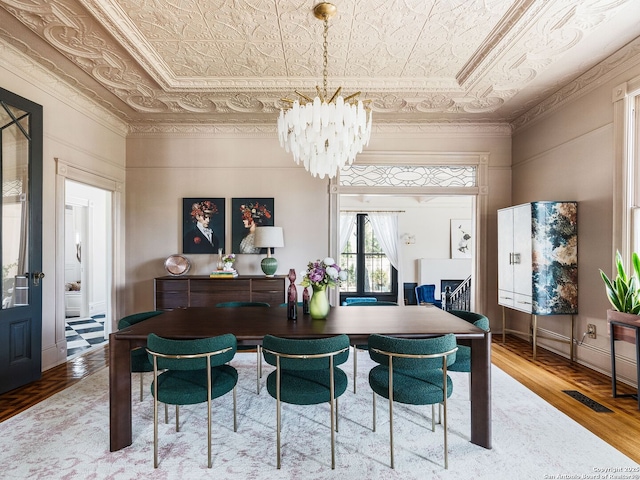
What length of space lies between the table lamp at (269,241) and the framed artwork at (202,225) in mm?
750

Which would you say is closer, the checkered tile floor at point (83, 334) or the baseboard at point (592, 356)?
the baseboard at point (592, 356)

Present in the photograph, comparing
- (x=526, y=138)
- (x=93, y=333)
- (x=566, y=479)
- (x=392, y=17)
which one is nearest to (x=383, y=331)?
(x=566, y=479)

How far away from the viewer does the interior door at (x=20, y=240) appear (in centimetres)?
328

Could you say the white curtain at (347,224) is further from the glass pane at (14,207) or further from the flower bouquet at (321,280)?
the glass pane at (14,207)

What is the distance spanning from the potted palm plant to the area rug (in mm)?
949

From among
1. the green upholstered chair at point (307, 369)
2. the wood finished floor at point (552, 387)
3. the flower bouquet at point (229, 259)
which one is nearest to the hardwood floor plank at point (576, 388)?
the wood finished floor at point (552, 387)

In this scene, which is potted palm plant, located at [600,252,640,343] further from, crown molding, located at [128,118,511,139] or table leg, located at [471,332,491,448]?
crown molding, located at [128,118,511,139]

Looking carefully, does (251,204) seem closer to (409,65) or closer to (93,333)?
(409,65)

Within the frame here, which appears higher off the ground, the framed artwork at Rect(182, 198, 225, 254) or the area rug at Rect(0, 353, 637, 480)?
the framed artwork at Rect(182, 198, 225, 254)

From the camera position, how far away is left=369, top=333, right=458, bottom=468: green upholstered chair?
2088 mm

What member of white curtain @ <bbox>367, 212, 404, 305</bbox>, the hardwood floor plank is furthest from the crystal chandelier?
white curtain @ <bbox>367, 212, 404, 305</bbox>

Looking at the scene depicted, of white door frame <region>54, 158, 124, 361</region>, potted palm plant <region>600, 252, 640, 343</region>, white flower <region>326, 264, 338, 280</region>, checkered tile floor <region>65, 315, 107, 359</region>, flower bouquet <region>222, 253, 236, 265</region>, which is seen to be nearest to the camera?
white flower <region>326, 264, 338, 280</region>

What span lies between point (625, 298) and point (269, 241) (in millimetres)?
3885

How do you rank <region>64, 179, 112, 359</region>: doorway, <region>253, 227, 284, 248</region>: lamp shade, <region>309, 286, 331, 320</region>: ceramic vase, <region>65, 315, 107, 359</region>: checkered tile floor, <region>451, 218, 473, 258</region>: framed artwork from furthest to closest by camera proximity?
<region>451, 218, 473, 258</region>: framed artwork → <region>64, 179, 112, 359</region>: doorway → <region>253, 227, 284, 248</region>: lamp shade → <region>65, 315, 107, 359</region>: checkered tile floor → <region>309, 286, 331, 320</region>: ceramic vase
